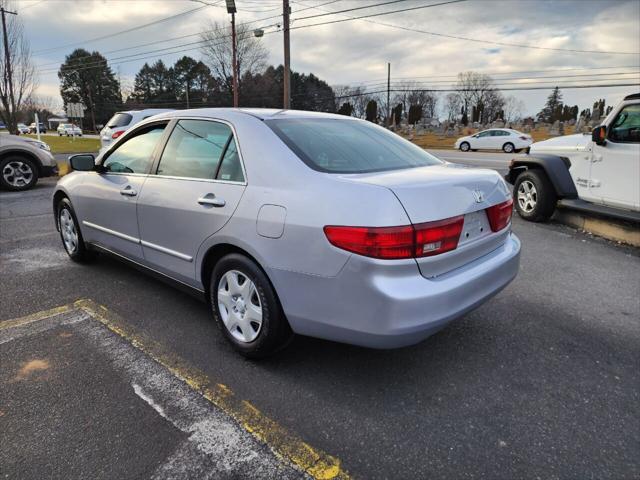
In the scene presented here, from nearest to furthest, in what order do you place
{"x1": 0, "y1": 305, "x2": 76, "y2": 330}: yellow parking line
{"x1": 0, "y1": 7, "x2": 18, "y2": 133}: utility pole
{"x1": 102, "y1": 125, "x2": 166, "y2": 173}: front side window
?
{"x1": 0, "y1": 305, "x2": 76, "y2": 330}: yellow parking line
{"x1": 102, "y1": 125, "x2": 166, "y2": 173}: front side window
{"x1": 0, "y1": 7, "x2": 18, "y2": 133}: utility pole

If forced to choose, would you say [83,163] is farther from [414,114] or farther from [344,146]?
[414,114]

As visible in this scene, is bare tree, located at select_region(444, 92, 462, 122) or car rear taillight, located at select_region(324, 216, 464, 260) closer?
car rear taillight, located at select_region(324, 216, 464, 260)

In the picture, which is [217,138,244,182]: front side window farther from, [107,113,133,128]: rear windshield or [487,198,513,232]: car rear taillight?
[107,113,133,128]: rear windshield

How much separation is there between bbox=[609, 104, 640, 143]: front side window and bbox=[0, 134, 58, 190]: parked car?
1096cm

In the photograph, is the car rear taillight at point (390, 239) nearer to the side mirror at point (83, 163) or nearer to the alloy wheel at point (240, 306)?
the alloy wheel at point (240, 306)

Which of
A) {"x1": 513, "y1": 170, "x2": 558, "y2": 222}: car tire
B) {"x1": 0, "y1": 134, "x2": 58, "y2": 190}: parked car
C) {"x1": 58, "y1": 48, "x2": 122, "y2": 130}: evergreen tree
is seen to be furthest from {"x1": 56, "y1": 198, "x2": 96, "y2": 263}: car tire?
{"x1": 58, "y1": 48, "x2": 122, "y2": 130}: evergreen tree

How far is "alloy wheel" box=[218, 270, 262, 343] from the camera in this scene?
8.75 ft

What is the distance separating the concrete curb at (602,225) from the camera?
5.92 meters

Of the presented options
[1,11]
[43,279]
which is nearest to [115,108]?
[1,11]

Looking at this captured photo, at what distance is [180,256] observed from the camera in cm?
316

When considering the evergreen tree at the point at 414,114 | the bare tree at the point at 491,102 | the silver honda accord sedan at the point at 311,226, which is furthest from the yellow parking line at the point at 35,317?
the bare tree at the point at 491,102

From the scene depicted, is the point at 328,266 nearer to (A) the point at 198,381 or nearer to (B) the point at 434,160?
(A) the point at 198,381

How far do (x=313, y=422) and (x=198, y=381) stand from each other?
774mm

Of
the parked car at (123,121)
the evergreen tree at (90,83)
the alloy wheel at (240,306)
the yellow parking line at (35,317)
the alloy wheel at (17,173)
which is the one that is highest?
the evergreen tree at (90,83)
